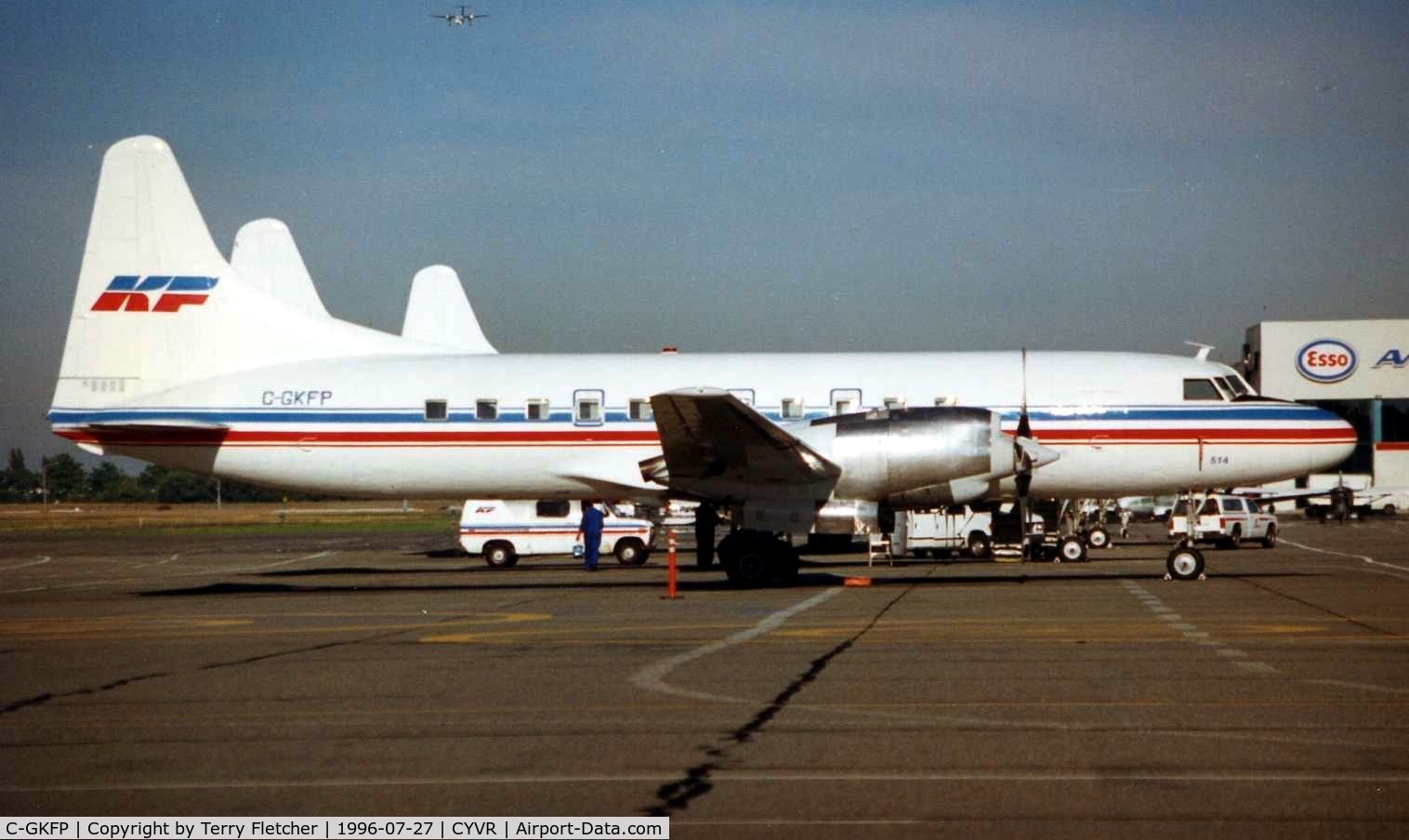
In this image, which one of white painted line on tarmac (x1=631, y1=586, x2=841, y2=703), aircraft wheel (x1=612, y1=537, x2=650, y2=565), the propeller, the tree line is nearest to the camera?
white painted line on tarmac (x1=631, y1=586, x2=841, y2=703)

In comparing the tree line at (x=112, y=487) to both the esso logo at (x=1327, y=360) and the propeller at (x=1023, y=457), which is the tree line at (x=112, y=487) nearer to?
the esso logo at (x=1327, y=360)

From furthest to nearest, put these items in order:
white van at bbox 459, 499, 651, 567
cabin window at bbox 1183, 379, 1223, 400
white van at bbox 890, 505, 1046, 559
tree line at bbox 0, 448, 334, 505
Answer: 1. tree line at bbox 0, 448, 334, 505
2. white van at bbox 890, 505, 1046, 559
3. white van at bbox 459, 499, 651, 567
4. cabin window at bbox 1183, 379, 1223, 400

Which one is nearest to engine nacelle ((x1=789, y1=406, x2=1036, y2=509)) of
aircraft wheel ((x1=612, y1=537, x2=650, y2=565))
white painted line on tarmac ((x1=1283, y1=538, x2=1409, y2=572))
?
white painted line on tarmac ((x1=1283, y1=538, x2=1409, y2=572))

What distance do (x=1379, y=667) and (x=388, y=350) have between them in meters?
22.1

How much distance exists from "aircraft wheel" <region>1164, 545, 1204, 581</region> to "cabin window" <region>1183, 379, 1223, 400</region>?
3.22m

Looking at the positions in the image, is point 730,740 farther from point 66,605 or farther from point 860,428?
→ point 66,605

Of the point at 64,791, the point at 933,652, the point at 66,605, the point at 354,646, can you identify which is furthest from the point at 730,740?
the point at 66,605

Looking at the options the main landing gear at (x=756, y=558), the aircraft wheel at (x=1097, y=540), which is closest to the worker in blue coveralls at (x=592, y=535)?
the main landing gear at (x=756, y=558)

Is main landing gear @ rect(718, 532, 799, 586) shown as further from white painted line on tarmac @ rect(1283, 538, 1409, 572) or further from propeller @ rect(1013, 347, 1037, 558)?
white painted line on tarmac @ rect(1283, 538, 1409, 572)

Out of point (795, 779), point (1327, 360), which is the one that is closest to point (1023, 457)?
point (795, 779)

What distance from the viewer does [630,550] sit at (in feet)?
125

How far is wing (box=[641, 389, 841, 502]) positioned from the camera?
2300 centimetres

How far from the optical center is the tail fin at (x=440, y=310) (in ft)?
142

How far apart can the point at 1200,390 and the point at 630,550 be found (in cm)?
1653
